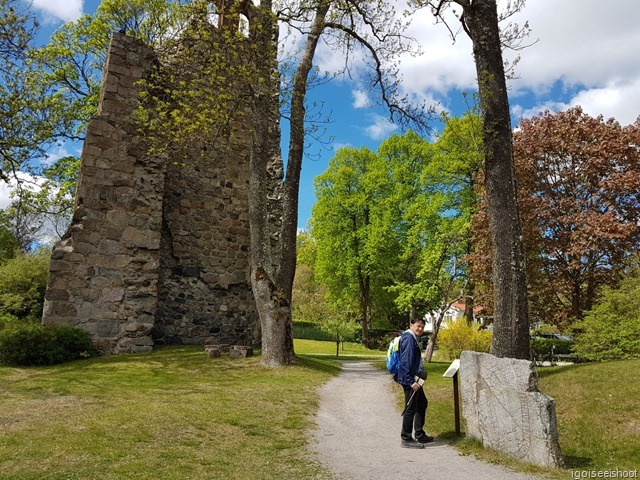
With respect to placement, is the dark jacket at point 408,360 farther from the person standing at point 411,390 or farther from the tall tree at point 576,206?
the tall tree at point 576,206

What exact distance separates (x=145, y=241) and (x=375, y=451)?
9379 millimetres

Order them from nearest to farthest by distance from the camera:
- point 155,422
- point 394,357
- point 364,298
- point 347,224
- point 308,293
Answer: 1. point 155,422
2. point 394,357
3. point 347,224
4. point 364,298
5. point 308,293

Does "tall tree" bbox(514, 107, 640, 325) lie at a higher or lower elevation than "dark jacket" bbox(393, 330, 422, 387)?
higher

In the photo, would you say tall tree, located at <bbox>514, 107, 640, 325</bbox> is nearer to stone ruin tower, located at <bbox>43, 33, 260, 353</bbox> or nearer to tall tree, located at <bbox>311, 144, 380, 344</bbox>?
stone ruin tower, located at <bbox>43, 33, 260, 353</bbox>

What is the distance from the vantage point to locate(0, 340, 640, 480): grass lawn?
4.85 metres

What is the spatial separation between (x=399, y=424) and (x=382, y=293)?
1010 inches

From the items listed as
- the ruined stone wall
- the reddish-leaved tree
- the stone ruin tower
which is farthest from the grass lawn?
the reddish-leaved tree

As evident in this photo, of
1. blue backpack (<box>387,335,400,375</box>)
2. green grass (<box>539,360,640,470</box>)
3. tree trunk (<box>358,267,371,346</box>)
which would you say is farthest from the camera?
tree trunk (<box>358,267,371,346</box>)

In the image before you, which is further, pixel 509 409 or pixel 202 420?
pixel 202 420

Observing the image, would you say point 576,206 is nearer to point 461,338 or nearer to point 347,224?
point 461,338

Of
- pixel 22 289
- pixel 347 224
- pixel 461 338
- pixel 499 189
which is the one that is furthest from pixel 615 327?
pixel 347 224

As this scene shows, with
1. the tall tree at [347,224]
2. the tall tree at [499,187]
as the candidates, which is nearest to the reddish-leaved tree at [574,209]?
the tall tree at [499,187]

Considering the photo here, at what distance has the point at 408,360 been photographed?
6.23 metres

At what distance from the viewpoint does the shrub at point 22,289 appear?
1645 cm
